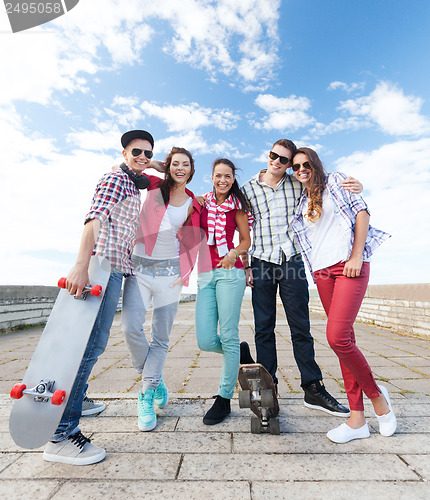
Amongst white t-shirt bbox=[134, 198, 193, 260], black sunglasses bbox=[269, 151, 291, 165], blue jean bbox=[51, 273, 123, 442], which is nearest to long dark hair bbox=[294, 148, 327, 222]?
black sunglasses bbox=[269, 151, 291, 165]

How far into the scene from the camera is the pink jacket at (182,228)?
8.69ft

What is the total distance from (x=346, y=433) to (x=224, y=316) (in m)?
1.14

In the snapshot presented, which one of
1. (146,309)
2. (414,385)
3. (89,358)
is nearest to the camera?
(89,358)

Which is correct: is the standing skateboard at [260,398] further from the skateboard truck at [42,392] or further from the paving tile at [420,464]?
the skateboard truck at [42,392]

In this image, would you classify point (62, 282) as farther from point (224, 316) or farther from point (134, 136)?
point (134, 136)

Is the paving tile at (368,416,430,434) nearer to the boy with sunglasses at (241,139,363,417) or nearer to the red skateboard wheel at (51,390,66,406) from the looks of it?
the boy with sunglasses at (241,139,363,417)

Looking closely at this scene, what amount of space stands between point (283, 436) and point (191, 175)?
2.16m

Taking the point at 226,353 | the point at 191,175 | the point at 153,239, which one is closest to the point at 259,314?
the point at 226,353

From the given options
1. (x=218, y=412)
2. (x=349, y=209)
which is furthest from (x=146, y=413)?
(x=349, y=209)

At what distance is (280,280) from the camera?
2770mm

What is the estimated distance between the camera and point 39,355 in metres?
2.05

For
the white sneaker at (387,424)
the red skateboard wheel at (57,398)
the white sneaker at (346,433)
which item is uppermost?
the red skateboard wheel at (57,398)

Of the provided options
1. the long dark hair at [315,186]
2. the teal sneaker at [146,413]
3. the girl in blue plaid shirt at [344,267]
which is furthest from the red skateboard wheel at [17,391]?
the long dark hair at [315,186]

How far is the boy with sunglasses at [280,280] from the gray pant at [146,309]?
667mm
